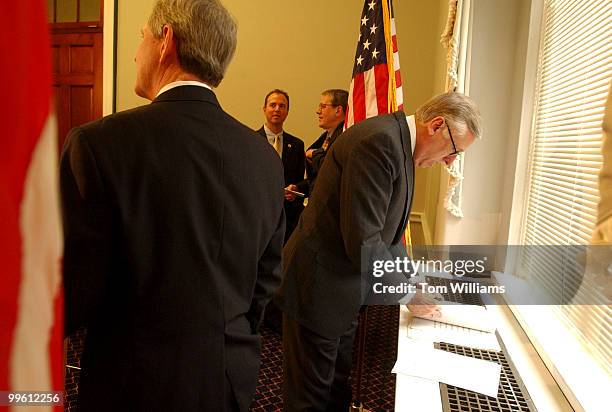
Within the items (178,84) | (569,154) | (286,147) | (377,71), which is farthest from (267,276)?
(286,147)

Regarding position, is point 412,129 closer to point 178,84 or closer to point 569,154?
point 569,154

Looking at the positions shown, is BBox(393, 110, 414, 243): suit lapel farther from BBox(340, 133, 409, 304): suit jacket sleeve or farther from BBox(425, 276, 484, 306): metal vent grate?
BBox(425, 276, 484, 306): metal vent grate

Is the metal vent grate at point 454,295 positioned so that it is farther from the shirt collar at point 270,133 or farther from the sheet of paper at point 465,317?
the shirt collar at point 270,133

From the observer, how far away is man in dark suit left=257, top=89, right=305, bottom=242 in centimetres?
313

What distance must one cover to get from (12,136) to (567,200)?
1.58m

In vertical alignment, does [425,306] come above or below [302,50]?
below

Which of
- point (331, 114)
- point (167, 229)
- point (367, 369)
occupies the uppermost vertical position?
point (331, 114)

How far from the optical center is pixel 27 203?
252 mm

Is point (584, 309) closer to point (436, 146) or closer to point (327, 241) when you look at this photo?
point (436, 146)

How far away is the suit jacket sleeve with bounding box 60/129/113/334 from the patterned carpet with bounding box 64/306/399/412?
4.76ft

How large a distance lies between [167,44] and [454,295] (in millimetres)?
1260

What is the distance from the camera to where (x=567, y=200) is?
149 cm

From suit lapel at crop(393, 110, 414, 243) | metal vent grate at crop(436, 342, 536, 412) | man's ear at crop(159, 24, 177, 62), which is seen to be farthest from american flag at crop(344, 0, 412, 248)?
man's ear at crop(159, 24, 177, 62)

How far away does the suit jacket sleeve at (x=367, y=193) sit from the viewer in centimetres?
134
